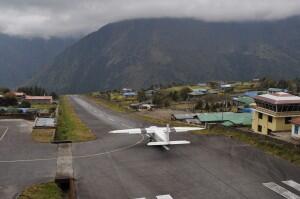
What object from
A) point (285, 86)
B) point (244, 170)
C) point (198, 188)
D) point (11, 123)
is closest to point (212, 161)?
point (244, 170)

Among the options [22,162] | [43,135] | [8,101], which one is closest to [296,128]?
[43,135]

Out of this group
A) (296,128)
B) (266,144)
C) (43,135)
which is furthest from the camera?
(43,135)

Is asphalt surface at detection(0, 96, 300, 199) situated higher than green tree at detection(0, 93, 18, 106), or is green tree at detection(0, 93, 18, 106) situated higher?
asphalt surface at detection(0, 96, 300, 199)

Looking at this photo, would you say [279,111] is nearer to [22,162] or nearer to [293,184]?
[293,184]

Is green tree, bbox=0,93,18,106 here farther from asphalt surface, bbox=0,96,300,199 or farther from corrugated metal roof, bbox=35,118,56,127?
asphalt surface, bbox=0,96,300,199

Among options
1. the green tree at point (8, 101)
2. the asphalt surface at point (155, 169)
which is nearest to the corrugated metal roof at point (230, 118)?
the asphalt surface at point (155, 169)

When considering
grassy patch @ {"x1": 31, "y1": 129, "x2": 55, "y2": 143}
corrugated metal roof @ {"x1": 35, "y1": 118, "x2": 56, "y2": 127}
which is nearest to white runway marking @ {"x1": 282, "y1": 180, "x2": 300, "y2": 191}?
grassy patch @ {"x1": 31, "y1": 129, "x2": 55, "y2": 143}
